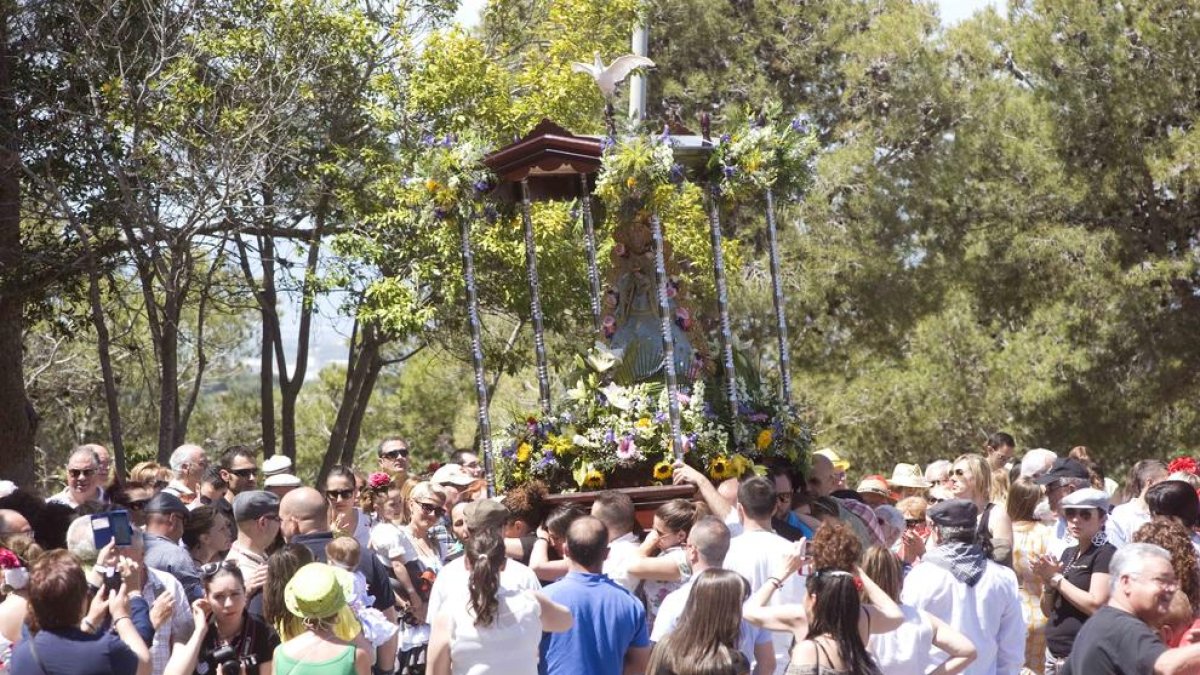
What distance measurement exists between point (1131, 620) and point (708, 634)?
1.50 m

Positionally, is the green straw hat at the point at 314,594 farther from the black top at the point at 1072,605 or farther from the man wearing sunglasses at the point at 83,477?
the man wearing sunglasses at the point at 83,477

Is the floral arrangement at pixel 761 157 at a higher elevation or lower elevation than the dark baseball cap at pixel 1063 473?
higher

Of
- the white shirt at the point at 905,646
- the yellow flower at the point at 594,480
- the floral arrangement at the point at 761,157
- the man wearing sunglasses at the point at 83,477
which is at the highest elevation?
the floral arrangement at the point at 761,157

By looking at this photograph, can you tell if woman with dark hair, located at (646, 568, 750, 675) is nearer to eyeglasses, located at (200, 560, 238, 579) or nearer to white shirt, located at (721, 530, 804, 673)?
white shirt, located at (721, 530, 804, 673)

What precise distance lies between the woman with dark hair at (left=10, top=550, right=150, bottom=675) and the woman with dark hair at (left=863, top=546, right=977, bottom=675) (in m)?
2.98

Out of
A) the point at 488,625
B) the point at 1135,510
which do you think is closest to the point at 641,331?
the point at 1135,510

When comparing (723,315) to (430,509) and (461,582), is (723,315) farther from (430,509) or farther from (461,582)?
(461,582)

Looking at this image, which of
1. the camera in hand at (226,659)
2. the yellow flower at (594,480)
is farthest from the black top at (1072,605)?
the camera in hand at (226,659)

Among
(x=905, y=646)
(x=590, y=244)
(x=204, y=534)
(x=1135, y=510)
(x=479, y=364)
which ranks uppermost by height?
(x=590, y=244)

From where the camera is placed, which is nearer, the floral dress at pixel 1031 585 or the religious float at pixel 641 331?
the floral dress at pixel 1031 585

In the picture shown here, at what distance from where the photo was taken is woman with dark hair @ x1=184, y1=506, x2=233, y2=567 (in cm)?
858

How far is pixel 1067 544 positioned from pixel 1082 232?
15344 millimetres

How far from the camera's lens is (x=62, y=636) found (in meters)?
6.16

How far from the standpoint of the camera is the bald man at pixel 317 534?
330 inches
